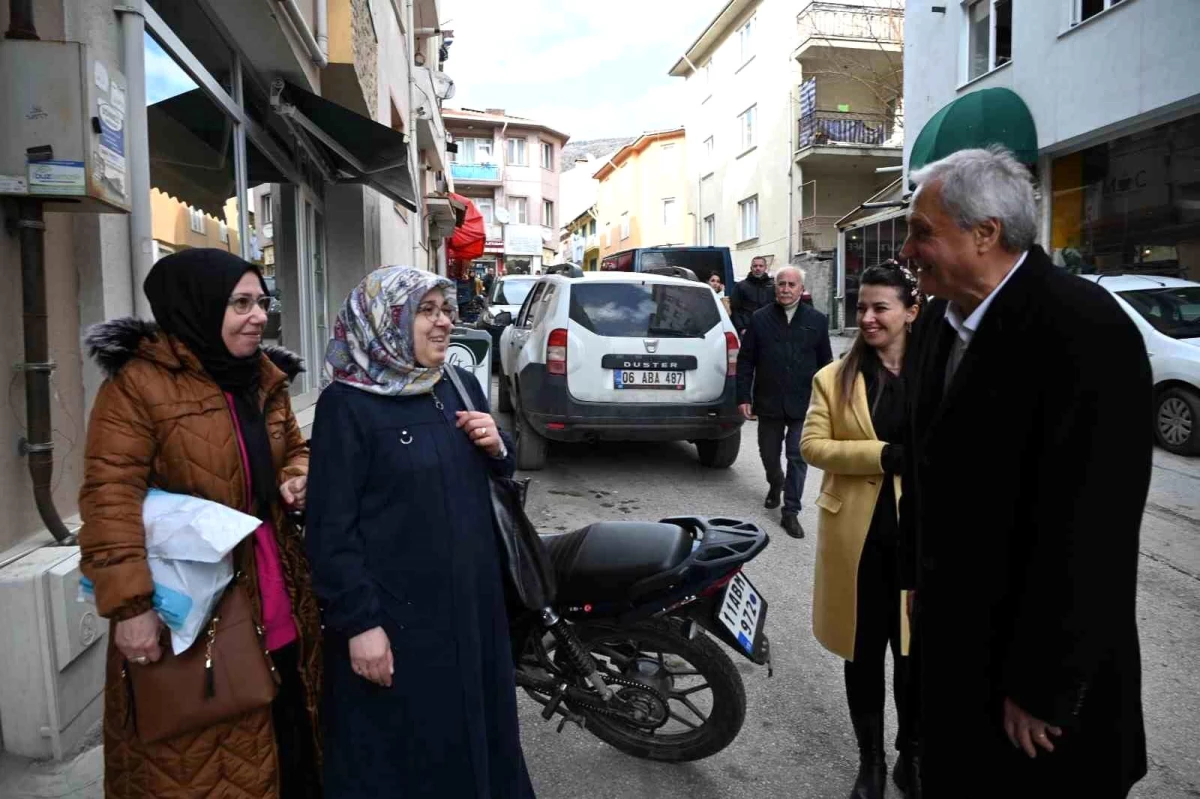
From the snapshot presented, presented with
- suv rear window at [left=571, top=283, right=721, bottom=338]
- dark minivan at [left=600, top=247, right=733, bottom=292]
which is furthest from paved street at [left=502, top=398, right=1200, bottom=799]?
dark minivan at [left=600, top=247, right=733, bottom=292]

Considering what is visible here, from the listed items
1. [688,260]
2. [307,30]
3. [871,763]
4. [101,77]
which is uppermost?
[307,30]

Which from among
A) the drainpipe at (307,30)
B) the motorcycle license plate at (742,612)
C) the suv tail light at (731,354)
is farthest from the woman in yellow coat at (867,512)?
the drainpipe at (307,30)

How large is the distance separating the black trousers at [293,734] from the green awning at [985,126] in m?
13.1

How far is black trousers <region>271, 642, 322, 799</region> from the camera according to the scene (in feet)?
7.33

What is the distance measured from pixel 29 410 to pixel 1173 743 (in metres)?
4.30

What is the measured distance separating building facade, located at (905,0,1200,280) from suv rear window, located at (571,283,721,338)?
7.69 meters

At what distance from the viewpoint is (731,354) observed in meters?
7.06

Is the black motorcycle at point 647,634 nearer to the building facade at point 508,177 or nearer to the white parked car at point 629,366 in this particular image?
the white parked car at point 629,366

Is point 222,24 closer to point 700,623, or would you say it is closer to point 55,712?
point 55,712

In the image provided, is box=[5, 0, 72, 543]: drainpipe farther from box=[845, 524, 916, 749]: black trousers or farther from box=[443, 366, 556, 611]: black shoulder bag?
box=[845, 524, 916, 749]: black trousers

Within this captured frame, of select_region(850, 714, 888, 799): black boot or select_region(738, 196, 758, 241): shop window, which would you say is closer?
select_region(850, 714, 888, 799): black boot

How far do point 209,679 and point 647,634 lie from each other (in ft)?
4.37

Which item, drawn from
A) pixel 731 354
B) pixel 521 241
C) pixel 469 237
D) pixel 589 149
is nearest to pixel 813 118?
pixel 469 237

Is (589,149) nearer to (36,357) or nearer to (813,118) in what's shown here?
(813,118)
